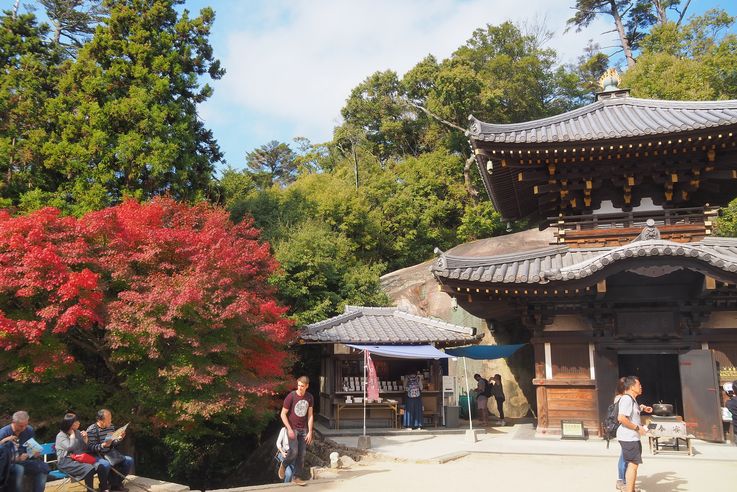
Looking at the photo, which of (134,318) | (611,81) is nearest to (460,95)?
(611,81)

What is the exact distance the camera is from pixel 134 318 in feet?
31.8

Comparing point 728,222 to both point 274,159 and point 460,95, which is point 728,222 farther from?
point 274,159

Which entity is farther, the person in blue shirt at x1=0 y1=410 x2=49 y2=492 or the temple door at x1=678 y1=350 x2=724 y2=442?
the temple door at x1=678 y1=350 x2=724 y2=442

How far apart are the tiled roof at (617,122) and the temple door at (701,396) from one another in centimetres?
467

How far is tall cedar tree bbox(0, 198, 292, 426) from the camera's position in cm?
934

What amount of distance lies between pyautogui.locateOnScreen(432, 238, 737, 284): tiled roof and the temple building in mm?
27

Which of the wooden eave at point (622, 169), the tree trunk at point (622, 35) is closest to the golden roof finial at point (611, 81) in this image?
the wooden eave at point (622, 169)

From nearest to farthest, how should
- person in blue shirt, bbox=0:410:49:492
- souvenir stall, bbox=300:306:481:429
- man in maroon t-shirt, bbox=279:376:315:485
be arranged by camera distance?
person in blue shirt, bbox=0:410:49:492, man in maroon t-shirt, bbox=279:376:315:485, souvenir stall, bbox=300:306:481:429

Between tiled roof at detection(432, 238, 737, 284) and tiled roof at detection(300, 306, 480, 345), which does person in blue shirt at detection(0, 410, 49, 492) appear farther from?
tiled roof at detection(300, 306, 480, 345)

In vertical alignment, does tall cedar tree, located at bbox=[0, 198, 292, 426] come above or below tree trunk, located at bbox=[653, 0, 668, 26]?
below

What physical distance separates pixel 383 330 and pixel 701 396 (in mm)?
8155

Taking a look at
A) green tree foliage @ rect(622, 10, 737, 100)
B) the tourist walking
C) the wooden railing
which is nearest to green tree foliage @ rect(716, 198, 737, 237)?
green tree foliage @ rect(622, 10, 737, 100)

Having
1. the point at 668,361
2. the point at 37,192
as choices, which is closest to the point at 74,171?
the point at 37,192

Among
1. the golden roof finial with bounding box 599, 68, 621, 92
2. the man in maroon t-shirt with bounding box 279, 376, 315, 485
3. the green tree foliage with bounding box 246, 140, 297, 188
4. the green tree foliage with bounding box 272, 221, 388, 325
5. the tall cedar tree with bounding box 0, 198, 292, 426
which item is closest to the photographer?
the man in maroon t-shirt with bounding box 279, 376, 315, 485
